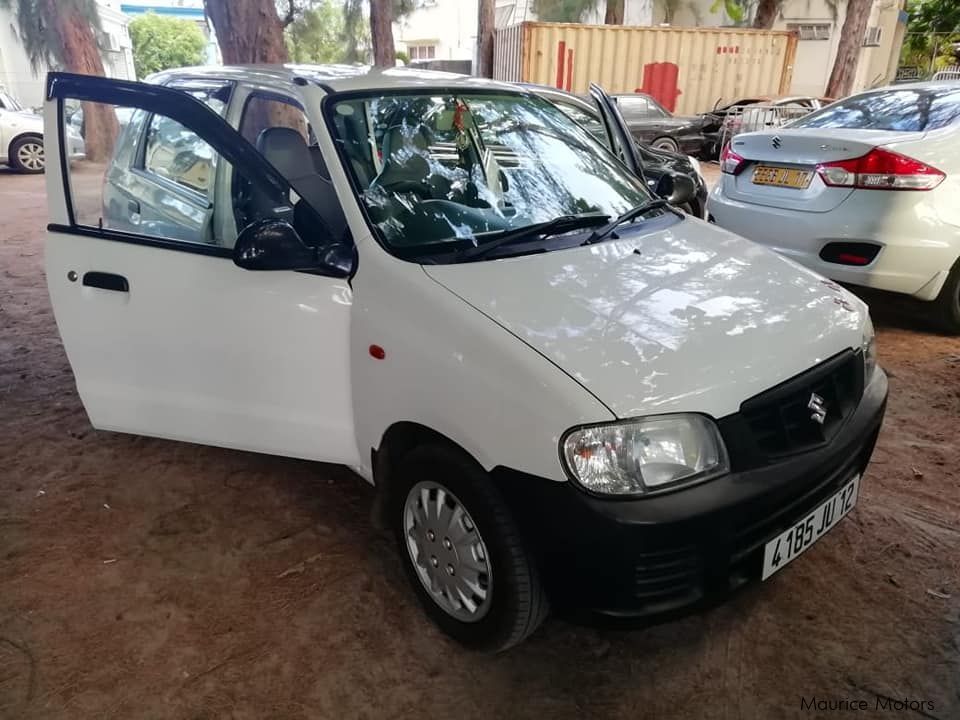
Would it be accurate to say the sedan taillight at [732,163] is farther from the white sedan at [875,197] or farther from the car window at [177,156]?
the car window at [177,156]

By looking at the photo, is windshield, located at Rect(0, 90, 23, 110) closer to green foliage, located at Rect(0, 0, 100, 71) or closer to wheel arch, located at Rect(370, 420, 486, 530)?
green foliage, located at Rect(0, 0, 100, 71)

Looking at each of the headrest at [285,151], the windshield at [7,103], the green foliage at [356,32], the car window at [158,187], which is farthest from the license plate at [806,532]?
the green foliage at [356,32]

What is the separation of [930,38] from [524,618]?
105ft

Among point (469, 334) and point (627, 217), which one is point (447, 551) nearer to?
point (469, 334)

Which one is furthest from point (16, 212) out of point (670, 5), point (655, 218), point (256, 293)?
point (670, 5)

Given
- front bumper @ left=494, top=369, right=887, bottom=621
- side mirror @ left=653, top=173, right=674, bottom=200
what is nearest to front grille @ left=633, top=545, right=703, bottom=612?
front bumper @ left=494, top=369, right=887, bottom=621

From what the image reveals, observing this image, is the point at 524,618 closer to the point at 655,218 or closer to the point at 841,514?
the point at 841,514

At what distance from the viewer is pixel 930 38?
86.2ft

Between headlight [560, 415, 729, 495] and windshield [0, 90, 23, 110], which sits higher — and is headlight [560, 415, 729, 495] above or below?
above

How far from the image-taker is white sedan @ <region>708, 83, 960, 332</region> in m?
4.38

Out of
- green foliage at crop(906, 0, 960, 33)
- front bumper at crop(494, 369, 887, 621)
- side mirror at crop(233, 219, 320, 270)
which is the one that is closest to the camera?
front bumper at crop(494, 369, 887, 621)

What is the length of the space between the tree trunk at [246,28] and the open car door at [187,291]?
12.1ft

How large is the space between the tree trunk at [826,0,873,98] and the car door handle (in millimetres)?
18847

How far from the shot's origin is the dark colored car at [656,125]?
14.6 m
